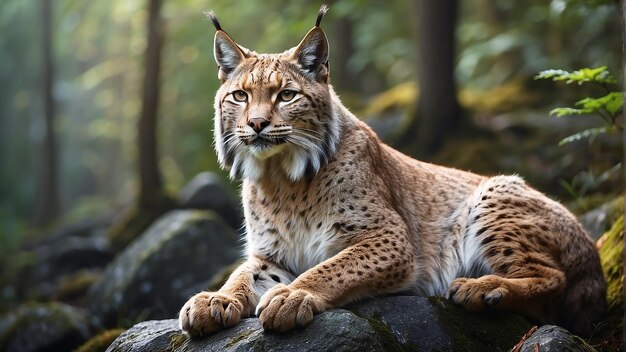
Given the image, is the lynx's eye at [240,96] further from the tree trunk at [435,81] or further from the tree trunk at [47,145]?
the tree trunk at [47,145]

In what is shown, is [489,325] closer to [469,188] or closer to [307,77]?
[469,188]

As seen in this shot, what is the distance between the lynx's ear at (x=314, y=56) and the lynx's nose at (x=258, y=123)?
705 millimetres

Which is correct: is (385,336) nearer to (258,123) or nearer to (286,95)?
(258,123)

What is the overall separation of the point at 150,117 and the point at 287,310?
10.2 meters

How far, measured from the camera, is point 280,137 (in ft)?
17.3

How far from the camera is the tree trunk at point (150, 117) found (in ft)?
44.7

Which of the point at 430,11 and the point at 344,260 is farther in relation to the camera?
the point at 430,11

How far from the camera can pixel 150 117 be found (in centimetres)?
1409

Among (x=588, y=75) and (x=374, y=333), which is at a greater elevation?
(x=588, y=75)

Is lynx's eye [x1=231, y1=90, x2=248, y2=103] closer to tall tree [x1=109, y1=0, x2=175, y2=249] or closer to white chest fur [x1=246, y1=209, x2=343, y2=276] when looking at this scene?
white chest fur [x1=246, y1=209, x2=343, y2=276]

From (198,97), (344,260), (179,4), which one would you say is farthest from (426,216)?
(198,97)

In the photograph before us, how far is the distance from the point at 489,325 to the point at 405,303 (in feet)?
1.92

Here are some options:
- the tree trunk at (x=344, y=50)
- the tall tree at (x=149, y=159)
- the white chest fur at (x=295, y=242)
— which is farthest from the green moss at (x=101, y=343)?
the tree trunk at (x=344, y=50)

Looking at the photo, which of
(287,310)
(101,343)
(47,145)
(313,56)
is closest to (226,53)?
(313,56)
